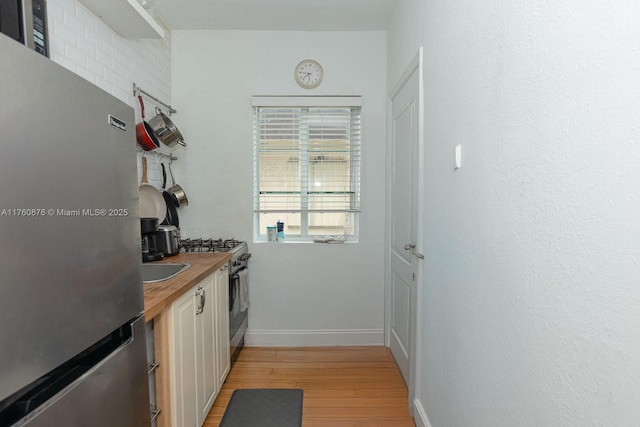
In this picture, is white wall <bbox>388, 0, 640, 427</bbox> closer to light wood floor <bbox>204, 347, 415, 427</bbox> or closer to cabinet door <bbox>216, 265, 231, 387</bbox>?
light wood floor <bbox>204, 347, 415, 427</bbox>

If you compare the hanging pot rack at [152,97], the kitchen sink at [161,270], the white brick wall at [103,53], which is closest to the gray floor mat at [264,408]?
the kitchen sink at [161,270]

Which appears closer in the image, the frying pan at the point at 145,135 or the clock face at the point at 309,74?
the frying pan at the point at 145,135

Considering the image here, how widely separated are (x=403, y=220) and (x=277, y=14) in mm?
1967

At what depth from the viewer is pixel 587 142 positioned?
662mm

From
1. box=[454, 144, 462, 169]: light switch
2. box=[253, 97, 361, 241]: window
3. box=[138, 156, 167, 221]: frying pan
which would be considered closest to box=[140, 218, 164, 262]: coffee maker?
box=[138, 156, 167, 221]: frying pan

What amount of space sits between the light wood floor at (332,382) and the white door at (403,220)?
0.18 m

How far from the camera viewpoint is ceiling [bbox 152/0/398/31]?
233 cm

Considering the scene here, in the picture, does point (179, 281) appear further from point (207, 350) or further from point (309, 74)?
point (309, 74)

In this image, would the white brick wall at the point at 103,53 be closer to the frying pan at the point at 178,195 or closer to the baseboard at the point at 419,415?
the frying pan at the point at 178,195

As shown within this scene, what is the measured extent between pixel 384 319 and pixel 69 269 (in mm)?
2592

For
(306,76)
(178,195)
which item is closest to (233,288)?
(178,195)

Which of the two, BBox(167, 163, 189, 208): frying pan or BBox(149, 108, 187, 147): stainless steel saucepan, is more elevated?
BBox(149, 108, 187, 147): stainless steel saucepan

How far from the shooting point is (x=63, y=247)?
2.21 ft

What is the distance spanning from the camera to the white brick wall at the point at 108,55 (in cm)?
155
